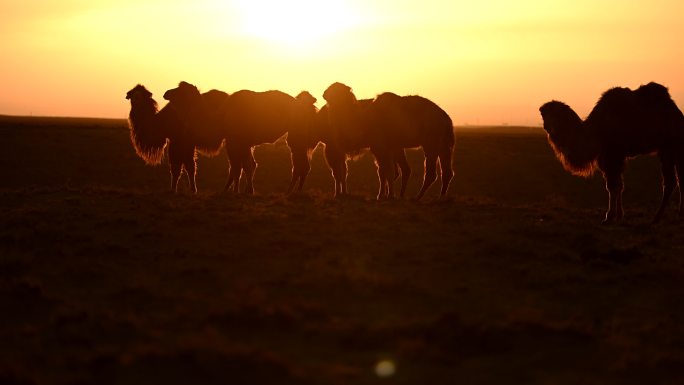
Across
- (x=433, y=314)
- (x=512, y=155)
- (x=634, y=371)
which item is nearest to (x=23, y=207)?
(x=433, y=314)

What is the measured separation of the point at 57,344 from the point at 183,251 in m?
3.78

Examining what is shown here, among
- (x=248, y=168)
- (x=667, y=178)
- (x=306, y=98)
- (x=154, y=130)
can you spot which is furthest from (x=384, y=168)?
(x=667, y=178)

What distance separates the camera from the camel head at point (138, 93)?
18.2m

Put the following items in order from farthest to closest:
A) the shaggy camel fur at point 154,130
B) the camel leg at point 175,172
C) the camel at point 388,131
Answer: the shaggy camel fur at point 154,130, the camel leg at point 175,172, the camel at point 388,131

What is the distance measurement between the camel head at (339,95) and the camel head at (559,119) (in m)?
4.28

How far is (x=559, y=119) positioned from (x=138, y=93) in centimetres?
980

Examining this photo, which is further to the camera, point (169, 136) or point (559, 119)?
point (169, 136)

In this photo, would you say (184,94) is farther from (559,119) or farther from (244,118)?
(559,119)

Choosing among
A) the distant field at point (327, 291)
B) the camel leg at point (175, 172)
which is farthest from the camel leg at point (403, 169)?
the camel leg at point (175, 172)

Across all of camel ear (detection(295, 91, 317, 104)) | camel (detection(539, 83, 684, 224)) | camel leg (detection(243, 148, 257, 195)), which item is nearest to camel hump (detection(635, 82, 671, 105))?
camel (detection(539, 83, 684, 224))

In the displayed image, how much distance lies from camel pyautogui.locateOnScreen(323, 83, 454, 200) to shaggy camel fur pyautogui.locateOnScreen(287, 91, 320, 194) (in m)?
0.37

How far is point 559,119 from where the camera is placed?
49.4 feet

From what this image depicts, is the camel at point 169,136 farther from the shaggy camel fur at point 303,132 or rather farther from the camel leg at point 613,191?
the camel leg at point 613,191

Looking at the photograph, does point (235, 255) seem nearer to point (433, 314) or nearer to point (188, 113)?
point (433, 314)
